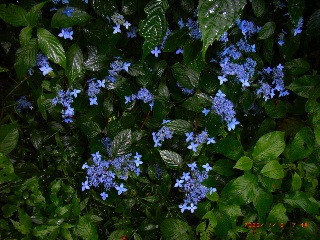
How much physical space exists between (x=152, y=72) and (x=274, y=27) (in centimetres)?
55

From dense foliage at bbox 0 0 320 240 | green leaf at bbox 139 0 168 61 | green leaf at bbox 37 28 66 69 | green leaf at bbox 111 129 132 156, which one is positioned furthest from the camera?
green leaf at bbox 111 129 132 156

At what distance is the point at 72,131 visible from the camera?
1.76 meters

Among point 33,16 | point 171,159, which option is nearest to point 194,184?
point 171,159

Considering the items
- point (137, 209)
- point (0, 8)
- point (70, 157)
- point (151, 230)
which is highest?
point (0, 8)

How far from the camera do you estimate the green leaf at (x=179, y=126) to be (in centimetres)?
161

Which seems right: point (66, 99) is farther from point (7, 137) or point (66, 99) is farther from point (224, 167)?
point (224, 167)

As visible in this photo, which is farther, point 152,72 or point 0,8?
point 152,72

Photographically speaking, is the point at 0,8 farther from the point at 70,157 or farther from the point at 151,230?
the point at 151,230

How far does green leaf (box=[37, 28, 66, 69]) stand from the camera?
50.2 inches

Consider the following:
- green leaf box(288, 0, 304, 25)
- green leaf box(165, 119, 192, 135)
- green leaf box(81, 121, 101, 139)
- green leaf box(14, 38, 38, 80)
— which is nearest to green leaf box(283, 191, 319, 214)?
green leaf box(165, 119, 192, 135)

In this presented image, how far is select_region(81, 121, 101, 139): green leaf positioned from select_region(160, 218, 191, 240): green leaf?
0.54 m

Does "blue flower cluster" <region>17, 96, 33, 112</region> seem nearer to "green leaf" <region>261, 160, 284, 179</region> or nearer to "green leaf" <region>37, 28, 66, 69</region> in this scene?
"green leaf" <region>37, 28, 66, 69</region>

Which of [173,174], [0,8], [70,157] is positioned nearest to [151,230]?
[173,174]

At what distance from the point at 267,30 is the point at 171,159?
0.70 metres
